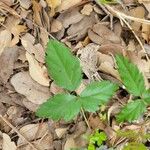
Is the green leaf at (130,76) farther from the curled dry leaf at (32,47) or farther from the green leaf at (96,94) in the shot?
the curled dry leaf at (32,47)

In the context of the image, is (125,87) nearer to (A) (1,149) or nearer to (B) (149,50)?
(B) (149,50)

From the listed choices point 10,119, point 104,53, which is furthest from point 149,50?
point 10,119

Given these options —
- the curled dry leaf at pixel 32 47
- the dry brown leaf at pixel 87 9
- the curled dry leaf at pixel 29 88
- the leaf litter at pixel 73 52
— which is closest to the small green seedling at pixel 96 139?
the leaf litter at pixel 73 52

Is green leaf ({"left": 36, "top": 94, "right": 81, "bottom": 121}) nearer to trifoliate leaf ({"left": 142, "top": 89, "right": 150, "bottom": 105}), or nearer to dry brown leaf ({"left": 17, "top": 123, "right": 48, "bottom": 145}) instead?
dry brown leaf ({"left": 17, "top": 123, "right": 48, "bottom": 145})

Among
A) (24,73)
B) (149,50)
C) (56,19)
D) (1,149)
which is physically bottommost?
(1,149)

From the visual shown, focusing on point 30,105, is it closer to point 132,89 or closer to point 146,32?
point 132,89

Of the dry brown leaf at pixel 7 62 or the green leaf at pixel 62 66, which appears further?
the dry brown leaf at pixel 7 62
